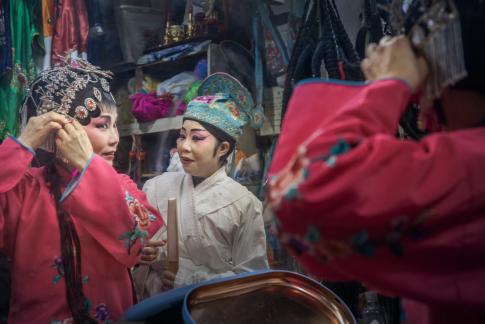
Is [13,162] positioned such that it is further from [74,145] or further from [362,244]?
[362,244]

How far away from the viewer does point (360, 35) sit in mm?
1860

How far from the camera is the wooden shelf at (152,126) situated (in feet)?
6.76

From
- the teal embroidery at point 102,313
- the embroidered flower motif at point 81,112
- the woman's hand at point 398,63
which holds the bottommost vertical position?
the teal embroidery at point 102,313

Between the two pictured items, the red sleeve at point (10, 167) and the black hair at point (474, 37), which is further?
the red sleeve at point (10, 167)

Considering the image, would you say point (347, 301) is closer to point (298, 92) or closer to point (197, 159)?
point (197, 159)

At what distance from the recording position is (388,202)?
2.36ft

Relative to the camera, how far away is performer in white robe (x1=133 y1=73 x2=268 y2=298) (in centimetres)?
189

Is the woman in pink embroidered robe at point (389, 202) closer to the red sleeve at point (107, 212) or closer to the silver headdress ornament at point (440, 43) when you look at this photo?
the silver headdress ornament at point (440, 43)

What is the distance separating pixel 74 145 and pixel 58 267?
0.42m

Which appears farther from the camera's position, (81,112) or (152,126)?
(152,126)

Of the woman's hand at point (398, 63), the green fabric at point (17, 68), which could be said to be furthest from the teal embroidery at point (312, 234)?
the green fabric at point (17, 68)

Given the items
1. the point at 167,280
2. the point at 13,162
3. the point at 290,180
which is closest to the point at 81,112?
the point at 13,162

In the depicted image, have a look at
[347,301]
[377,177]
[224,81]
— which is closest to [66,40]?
[224,81]

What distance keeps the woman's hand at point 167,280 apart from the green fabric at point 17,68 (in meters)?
0.90
